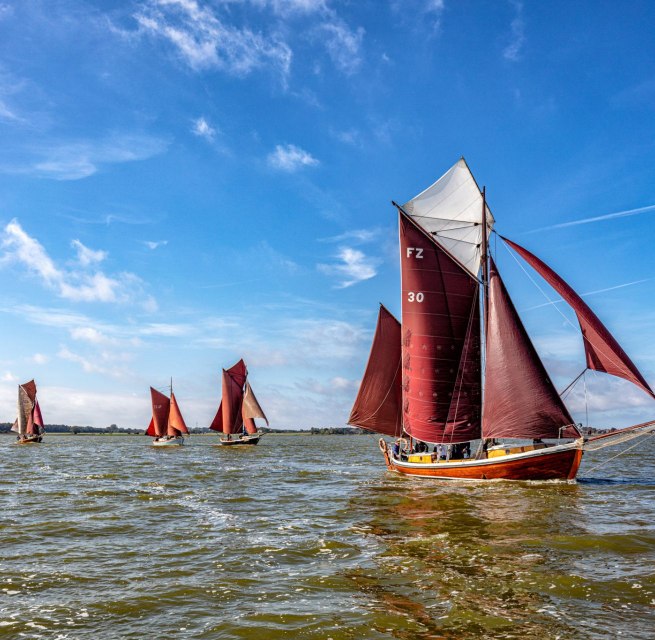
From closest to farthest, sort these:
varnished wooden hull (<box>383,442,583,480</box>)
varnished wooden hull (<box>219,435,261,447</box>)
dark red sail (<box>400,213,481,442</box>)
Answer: varnished wooden hull (<box>383,442,583,480</box>) < dark red sail (<box>400,213,481,442</box>) < varnished wooden hull (<box>219,435,261,447</box>)

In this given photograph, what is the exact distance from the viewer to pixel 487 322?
32750 mm

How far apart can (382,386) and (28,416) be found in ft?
306

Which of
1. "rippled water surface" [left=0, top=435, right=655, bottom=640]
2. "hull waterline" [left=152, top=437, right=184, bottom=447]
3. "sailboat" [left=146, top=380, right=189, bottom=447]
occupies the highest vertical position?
"sailboat" [left=146, top=380, right=189, bottom=447]

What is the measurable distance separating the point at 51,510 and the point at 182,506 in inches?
207

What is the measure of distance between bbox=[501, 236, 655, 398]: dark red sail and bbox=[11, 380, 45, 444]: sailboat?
102 meters

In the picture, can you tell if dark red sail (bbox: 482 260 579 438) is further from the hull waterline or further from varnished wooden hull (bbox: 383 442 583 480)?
the hull waterline

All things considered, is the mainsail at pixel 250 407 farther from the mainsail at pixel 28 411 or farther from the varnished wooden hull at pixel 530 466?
the varnished wooden hull at pixel 530 466

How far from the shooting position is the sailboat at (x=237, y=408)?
9231cm

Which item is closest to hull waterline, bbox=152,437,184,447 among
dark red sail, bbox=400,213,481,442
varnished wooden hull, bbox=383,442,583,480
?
dark red sail, bbox=400,213,481,442

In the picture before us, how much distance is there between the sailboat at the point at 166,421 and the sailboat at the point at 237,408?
8974mm

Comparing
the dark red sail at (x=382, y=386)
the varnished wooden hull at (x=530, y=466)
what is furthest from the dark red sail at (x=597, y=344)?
the dark red sail at (x=382, y=386)

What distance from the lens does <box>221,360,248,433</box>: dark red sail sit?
91.8m

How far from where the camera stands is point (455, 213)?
3825 centimetres

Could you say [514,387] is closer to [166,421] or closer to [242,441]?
→ [242,441]
